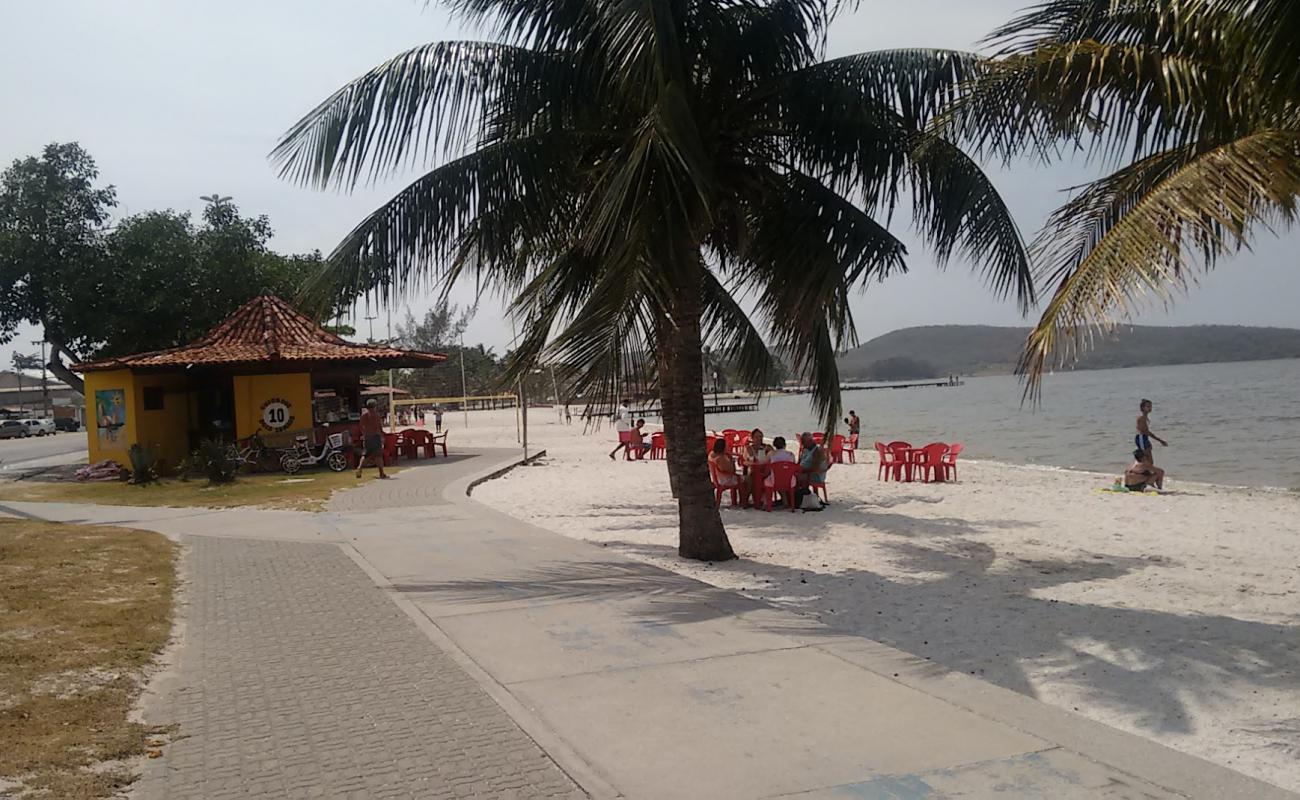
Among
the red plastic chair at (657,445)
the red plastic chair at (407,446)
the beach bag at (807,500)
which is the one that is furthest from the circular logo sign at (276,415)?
the beach bag at (807,500)

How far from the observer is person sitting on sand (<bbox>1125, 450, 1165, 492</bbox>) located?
16938mm

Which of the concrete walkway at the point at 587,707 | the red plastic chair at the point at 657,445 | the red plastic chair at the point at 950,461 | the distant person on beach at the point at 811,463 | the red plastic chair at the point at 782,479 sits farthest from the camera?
the red plastic chair at the point at 657,445

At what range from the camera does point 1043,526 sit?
12789 millimetres

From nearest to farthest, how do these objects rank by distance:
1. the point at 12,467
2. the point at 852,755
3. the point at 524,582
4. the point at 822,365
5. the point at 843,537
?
the point at 852,755, the point at 524,582, the point at 822,365, the point at 843,537, the point at 12,467

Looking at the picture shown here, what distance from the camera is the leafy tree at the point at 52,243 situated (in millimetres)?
27750

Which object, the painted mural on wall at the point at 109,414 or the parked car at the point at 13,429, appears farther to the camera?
the parked car at the point at 13,429

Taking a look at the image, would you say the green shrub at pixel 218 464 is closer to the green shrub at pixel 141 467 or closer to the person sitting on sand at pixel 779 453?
the green shrub at pixel 141 467

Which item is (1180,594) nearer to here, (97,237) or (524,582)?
(524,582)

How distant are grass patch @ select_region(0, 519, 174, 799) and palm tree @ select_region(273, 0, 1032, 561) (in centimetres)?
347

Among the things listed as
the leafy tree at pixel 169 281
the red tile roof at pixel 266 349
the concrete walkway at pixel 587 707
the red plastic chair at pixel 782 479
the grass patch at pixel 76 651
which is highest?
the leafy tree at pixel 169 281

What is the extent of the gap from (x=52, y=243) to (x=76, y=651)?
86.1 ft

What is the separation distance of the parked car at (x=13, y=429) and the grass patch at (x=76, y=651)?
183ft

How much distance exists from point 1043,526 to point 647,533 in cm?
505

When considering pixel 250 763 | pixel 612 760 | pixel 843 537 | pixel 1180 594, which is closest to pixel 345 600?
pixel 250 763
